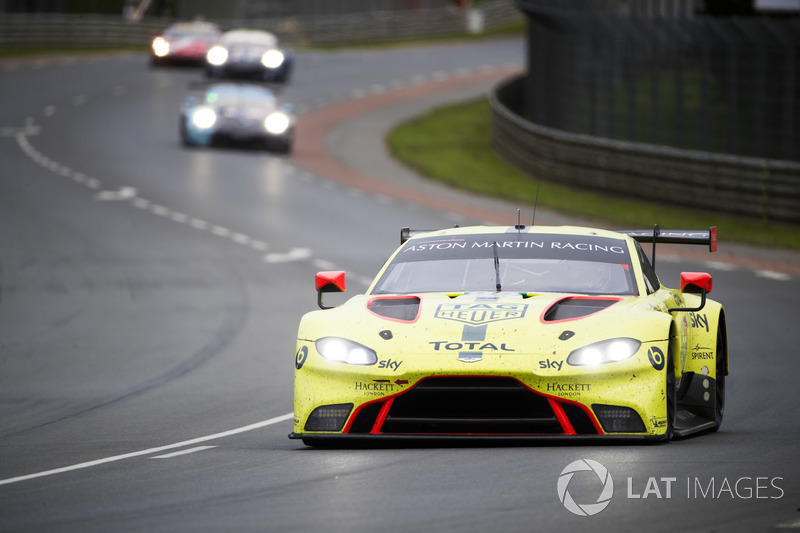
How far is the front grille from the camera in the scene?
7.77 m

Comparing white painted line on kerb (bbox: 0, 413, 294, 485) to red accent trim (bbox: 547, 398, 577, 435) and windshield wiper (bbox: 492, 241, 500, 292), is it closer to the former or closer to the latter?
windshield wiper (bbox: 492, 241, 500, 292)

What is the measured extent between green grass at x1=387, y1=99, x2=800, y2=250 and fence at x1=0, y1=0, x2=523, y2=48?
63.1 ft

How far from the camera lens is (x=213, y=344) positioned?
15.0 meters

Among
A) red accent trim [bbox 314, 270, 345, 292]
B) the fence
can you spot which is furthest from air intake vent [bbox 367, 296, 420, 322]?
the fence

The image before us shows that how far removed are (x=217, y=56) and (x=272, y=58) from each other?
2.84 meters

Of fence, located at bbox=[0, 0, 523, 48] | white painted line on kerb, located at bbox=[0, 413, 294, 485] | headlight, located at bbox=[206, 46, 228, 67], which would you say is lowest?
fence, located at bbox=[0, 0, 523, 48]

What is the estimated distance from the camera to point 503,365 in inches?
304

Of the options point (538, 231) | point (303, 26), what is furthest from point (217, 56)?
point (538, 231)

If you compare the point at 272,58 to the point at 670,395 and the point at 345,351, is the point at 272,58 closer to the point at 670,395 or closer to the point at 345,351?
the point at 345,351

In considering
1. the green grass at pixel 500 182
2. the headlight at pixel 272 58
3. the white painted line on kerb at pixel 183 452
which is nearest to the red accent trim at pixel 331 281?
the white painted line on kerb at pixel 183 452

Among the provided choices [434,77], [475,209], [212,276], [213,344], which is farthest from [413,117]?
[213,344]

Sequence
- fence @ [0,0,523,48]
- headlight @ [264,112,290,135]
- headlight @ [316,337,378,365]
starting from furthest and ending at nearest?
1. fence @ [0,0,523,48]
2. headlight @ [264,112,290,135]
3. headlight @ [316,337,378,365]

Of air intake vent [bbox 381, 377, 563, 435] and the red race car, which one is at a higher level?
air intake vent [bbox 381, 377, 563, 435]

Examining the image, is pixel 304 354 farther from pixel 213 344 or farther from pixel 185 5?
pixel 185 5
